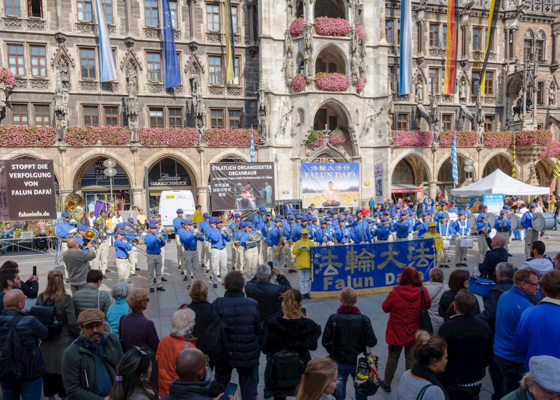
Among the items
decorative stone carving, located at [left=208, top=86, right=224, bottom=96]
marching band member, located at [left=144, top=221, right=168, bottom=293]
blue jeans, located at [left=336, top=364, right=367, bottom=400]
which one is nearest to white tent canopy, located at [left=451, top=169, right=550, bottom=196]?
marching band member, located at [left=144, top=221, right=168, bottom=293]

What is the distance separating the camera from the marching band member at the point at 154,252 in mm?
11828

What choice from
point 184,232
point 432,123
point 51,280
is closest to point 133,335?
point 51,280

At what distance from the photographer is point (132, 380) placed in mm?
3320

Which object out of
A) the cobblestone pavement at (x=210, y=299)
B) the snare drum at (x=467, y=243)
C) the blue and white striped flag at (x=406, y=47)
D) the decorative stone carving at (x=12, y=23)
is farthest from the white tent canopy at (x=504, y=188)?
the decorative stone carving at (x=12, y=23)

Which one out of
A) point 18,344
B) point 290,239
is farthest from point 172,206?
point 18,344

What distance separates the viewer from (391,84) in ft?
111

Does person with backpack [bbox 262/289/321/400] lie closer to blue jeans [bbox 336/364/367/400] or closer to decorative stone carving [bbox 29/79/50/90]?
blue jeans [bbox 336/364/367/400]

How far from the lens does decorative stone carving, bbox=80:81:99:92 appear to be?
27.5 meters

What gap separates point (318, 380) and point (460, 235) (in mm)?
14251

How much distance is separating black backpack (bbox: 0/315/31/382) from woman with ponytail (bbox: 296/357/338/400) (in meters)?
3.43

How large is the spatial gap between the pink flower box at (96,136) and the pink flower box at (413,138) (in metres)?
20.1

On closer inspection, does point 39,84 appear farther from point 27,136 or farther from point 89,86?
point 27,136

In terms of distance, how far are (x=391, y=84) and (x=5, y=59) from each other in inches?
1116

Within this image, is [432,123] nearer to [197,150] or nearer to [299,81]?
[299,81]
